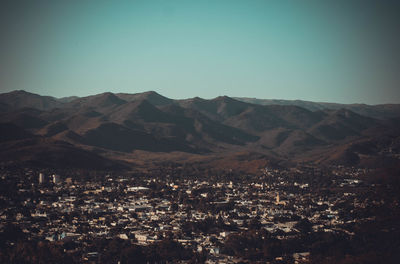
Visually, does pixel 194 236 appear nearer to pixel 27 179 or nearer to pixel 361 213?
pixel 361 213

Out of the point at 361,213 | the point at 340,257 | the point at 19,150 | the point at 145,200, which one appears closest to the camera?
the point at 340,257

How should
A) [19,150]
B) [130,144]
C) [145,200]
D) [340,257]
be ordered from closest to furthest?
[340,257], [145,200], [19,150], [130,144]

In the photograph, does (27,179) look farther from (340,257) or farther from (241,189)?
(340,257)

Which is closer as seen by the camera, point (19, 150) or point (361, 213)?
point (361, 213)

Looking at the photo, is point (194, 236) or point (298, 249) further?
point (194, 236)

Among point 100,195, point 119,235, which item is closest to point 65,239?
point 119,235

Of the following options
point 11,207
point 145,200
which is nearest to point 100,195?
point 145,200
